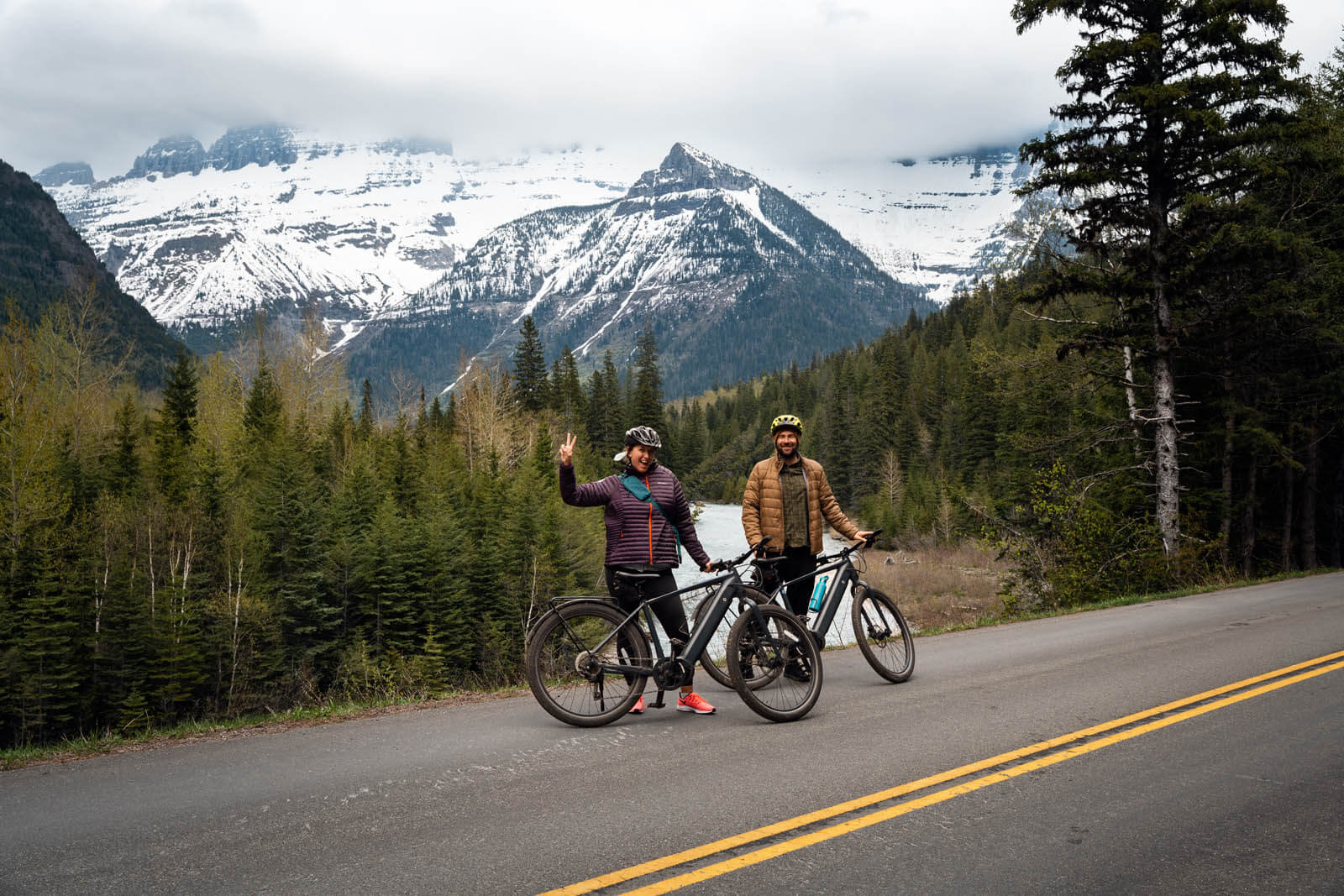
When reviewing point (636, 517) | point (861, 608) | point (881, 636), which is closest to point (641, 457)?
point (636, 517)

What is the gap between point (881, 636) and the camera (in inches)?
323

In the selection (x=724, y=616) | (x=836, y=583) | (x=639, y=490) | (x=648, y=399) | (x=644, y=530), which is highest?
(x=648, y=399)

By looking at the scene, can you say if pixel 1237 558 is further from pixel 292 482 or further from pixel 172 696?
pixel 292 482

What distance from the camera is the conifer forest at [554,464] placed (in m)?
16.4

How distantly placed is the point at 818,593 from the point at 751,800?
11.4 ft

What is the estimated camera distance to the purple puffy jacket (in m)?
6.95

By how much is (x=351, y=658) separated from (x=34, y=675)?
8.76 m

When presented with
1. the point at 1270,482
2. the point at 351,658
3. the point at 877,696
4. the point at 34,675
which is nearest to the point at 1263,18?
the point at 1270,482

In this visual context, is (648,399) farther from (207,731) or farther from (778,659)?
(207,731)

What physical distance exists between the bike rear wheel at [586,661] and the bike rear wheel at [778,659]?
87 cm

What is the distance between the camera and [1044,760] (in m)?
5.60

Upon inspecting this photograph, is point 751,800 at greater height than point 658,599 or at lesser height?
lesser

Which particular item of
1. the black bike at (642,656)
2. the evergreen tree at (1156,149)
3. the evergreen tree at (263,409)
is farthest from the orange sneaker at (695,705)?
the evergreen tree at (263,409)

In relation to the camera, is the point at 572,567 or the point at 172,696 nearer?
the point at 172,696
